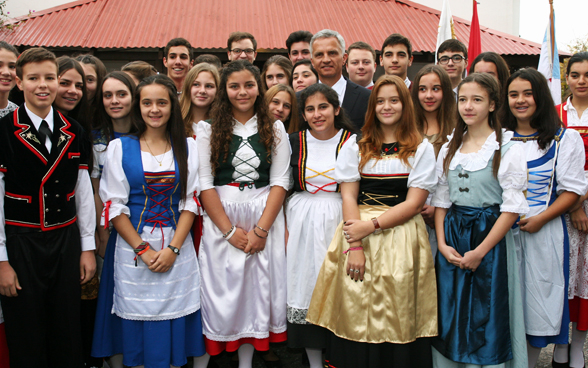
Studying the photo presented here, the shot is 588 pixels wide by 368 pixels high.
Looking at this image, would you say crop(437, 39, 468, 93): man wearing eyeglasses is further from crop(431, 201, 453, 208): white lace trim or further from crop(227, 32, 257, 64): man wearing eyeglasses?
crop(227, 32, 257, 64): man wearing eyeglasses

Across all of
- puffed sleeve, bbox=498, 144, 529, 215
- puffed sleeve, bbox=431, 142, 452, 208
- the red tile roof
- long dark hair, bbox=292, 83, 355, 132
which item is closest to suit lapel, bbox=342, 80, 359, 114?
long dark hair, bbox=292, 83, 355, 132

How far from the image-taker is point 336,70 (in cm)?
348

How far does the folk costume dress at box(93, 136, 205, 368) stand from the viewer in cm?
244

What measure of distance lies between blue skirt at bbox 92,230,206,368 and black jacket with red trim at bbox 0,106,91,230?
0.41 metres

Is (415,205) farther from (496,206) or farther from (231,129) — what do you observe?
(231,129)

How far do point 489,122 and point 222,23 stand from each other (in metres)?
8.28

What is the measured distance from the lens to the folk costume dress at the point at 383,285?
2291 millimetres

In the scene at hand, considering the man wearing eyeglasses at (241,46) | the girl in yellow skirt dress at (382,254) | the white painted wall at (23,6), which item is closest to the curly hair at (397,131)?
the girl in yellow skirt dress at (382,254)

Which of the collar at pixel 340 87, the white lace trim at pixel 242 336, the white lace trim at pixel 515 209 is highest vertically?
the collar at pixel 340 87

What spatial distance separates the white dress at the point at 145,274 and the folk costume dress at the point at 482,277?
4.84 ft

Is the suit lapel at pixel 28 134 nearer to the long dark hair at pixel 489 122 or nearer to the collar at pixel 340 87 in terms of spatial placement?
the collar at pixel 340 87

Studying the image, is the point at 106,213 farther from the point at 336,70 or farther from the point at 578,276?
the point at 578,276

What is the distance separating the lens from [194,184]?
2582mm

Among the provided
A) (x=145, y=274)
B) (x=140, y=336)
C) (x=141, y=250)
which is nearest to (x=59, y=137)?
(x=141, y=250)
